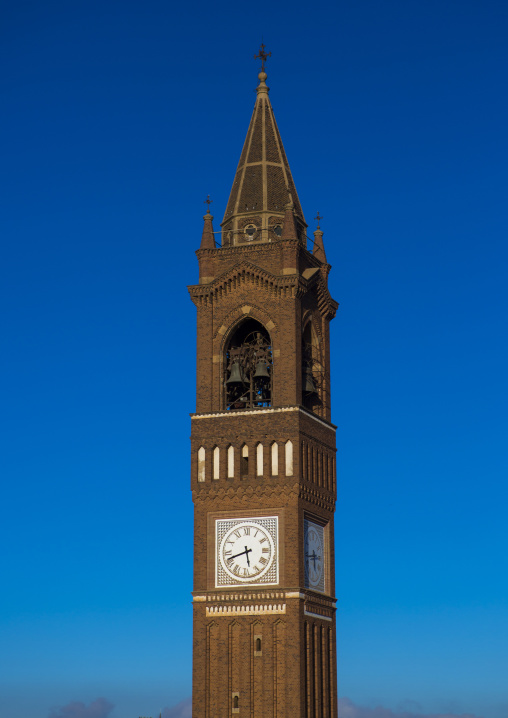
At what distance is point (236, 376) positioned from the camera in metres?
78.7

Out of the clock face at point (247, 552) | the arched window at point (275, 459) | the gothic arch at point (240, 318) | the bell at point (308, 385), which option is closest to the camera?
the clock face at point (247, 552)

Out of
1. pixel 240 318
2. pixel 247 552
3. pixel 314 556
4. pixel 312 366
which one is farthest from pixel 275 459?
pixel 240 318

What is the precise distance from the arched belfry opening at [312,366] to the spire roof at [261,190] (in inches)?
246

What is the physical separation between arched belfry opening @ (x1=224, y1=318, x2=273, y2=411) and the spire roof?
5837 millimetres

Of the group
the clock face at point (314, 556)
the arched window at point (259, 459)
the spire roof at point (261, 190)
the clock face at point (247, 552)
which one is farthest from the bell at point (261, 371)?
the clock face at point (314, 556)

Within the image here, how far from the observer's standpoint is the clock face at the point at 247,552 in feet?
245

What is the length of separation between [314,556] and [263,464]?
602 cm

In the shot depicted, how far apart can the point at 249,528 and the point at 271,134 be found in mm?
25467

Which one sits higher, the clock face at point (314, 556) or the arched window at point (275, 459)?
the arched window at point (275, 459)

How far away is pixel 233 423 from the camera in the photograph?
7744 centimetres

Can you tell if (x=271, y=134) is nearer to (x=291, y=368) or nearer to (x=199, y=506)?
(x=291, y=368)

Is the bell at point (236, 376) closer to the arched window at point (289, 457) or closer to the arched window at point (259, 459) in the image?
the arched window at point (259, 459)

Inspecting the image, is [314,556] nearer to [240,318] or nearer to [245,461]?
[245,461]

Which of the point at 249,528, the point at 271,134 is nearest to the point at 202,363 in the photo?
the point at 249,528
